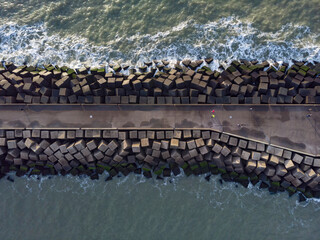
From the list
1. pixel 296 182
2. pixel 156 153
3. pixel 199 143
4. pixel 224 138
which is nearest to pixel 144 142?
pixel 156 153

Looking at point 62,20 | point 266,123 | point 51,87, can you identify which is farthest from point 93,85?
point 266,123

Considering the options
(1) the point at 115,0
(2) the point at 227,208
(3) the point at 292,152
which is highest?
(1) the point at 115,0

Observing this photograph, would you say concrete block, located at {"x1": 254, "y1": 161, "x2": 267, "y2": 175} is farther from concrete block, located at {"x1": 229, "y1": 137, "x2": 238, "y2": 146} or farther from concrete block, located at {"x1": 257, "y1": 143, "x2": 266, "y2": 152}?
concrete block, located at {"x1": 229, "y1": 137, "x2": 238, "y2": 146}

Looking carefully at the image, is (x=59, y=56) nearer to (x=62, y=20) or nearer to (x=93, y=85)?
(x=62, y=20)

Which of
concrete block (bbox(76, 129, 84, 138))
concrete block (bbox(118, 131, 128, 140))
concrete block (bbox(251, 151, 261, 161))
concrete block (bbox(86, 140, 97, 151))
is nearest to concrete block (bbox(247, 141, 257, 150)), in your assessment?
concrete block (bbox(251, 151, 261, 161))

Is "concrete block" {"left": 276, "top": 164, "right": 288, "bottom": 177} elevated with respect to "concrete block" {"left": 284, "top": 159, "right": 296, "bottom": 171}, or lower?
lower

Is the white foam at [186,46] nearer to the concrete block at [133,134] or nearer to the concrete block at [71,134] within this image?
Answer: the concrete block at [71,134]
